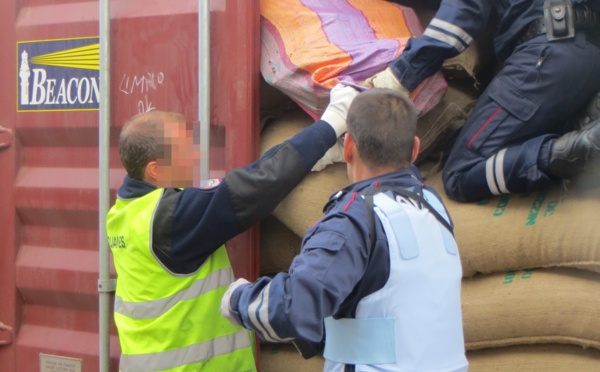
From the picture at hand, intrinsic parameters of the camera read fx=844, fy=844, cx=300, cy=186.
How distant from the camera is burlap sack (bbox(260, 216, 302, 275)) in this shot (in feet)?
8.47

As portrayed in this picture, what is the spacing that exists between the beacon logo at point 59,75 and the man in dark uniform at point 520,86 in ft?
3.26

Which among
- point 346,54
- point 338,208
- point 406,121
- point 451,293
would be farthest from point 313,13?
point 451,293

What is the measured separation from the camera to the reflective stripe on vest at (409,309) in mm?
1798

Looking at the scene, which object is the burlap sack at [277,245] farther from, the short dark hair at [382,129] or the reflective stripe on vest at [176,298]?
the short dark hair at [382,129]

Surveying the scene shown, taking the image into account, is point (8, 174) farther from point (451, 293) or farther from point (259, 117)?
point (451, 293)

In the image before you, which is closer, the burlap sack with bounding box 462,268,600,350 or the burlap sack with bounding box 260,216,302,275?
the burlap sack with bounding box 462,268,600,350

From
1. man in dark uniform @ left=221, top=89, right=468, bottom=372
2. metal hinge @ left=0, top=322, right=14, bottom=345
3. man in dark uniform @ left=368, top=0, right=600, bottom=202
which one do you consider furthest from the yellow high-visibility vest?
metal hinge @ left=0, top=322, right=14, bottom=345

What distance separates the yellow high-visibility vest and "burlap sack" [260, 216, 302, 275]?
0.23 metres

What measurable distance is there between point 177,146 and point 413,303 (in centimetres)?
88

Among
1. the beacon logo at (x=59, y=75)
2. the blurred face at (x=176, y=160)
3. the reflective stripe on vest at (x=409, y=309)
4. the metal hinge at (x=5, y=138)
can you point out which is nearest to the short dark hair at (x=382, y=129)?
the reflective stripe on vest at (x=409, y=309)

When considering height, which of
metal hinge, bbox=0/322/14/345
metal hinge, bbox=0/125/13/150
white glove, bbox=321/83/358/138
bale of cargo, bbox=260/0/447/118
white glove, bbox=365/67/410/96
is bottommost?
metal hinge, bbox=0/322/14/345

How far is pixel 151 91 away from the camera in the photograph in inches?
105

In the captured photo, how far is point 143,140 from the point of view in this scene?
2.36m

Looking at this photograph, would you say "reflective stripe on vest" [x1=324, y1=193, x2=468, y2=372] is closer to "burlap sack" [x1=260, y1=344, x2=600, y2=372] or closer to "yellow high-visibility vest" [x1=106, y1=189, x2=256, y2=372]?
"burlap sack" [x1=260, y1=344, x2=600, y2=372]
